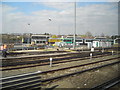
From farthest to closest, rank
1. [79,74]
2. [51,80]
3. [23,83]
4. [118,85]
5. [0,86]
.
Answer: [79,74] → [51,80] → [118,85] → [23,83] → [0,86]

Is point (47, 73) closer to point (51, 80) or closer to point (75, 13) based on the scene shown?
point (51, 80)

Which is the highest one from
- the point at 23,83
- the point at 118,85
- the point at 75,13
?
the point at 75,13

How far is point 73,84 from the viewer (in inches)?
263

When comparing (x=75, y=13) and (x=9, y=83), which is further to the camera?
(x=75, y=13)

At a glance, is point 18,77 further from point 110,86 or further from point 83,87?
point 110,86

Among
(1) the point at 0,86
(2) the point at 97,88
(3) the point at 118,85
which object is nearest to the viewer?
(1) the point at 0,86

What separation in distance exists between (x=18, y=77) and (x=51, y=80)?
2.25 meters

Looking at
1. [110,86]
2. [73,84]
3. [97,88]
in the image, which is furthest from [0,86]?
[110,86]

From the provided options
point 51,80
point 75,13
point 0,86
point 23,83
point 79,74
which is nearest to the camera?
point 0,86

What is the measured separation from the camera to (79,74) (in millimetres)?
8789

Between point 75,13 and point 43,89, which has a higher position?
point 75,13

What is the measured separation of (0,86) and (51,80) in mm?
2876

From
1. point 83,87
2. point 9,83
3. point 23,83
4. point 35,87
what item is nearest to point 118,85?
point 83,87

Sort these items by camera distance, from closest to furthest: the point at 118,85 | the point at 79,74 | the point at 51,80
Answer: the point at 118,85 → the point at 51,80 → the point at 79,74
